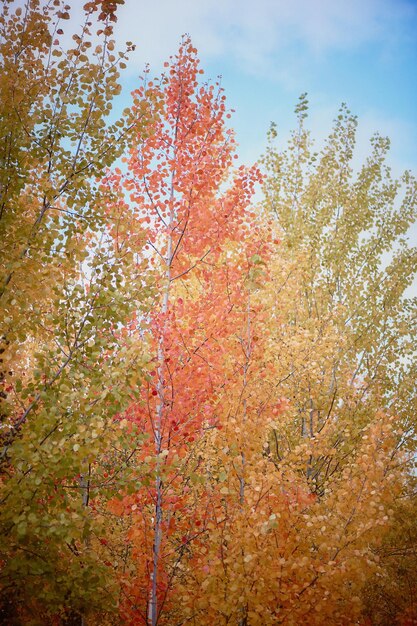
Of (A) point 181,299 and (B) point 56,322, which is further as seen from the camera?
(A) point 181,299

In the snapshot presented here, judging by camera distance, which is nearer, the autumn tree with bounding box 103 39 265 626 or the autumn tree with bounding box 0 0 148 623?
the autumn tree with bounding box 0 0 148 623

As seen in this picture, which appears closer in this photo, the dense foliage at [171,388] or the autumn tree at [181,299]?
the dense foliage at [171,388]

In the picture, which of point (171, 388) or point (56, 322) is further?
point (171, 388)

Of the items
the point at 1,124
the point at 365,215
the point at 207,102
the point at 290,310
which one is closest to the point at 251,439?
the point at 290,310

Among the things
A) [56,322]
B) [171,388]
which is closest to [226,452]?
[171,388]

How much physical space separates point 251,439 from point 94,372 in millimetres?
2231

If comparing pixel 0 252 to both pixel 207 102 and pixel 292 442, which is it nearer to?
pixel 207 102

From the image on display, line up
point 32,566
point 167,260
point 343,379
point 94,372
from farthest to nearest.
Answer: point 343,379 → point 167,260 → point 94,372 → point 32,566

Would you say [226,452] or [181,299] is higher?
[181,299]

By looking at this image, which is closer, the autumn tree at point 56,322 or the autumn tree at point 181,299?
the autumn tree at point 56,322

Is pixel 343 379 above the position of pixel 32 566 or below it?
above

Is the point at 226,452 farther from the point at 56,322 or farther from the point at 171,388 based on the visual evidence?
the point at 56,322

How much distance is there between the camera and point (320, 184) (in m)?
8.88

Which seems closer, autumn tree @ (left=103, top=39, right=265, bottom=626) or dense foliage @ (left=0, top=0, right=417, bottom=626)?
dense foliage @ (left=0, top=0, right=417, bottom=626)
